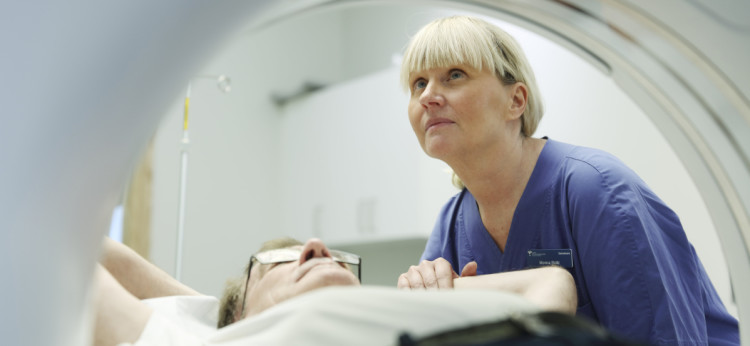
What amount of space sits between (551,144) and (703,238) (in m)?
1.07

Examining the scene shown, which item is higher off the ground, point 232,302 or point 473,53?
point 473,53

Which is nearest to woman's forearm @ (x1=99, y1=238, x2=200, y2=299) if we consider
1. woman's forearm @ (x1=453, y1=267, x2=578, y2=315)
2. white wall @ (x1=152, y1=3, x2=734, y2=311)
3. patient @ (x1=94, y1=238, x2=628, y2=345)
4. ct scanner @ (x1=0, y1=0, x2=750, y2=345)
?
patient @ (x1=94, y1=238, x2=628, y2=345)

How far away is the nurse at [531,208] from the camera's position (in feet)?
4.06

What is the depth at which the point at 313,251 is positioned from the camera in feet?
4.00

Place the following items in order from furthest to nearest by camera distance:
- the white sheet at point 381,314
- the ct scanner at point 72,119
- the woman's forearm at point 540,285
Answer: the woman's forearm at point 540,285 → the white sheet at point 381,314 → the ct scanner at point 72,119

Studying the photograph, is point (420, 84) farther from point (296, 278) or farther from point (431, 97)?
point (296, 278)

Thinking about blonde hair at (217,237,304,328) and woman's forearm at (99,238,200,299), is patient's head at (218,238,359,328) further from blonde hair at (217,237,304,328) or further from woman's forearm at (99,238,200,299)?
woman's forearm at (99,238,200,299)

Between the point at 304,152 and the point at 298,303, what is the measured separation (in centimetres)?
301

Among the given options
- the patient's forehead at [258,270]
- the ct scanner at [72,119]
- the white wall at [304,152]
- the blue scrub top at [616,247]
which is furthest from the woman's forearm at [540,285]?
the white wall at [304,152]

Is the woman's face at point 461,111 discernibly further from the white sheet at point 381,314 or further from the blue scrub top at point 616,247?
the white sheet at point 381,314

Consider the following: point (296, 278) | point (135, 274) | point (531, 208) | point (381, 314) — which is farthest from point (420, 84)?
point (381, 314)

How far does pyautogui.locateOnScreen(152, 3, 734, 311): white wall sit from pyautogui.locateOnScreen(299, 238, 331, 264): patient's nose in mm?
1698

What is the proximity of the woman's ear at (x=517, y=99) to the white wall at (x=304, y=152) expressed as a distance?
1210 mm

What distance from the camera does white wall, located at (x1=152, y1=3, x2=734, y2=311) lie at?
335cm
